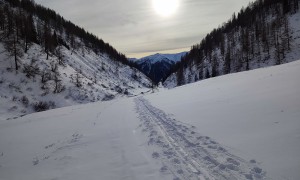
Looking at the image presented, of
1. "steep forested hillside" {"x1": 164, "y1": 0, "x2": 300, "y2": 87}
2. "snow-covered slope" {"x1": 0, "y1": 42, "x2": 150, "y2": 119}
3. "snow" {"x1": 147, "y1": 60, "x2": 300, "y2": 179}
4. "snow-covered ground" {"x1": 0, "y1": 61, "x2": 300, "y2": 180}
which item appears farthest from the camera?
"steep forested hillside" {"x1": 164, "y1": 0, "x2": 300, "y2": 87}

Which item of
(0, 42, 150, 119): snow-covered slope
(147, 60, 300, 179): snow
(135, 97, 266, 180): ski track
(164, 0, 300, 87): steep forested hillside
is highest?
(164, 0, 300, 87): steep forested hillside

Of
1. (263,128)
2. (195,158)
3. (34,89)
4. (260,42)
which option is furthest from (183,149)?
(260,42)

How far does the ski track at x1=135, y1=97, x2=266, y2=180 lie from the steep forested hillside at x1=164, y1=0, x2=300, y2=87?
73026 mm

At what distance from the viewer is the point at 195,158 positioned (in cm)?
774

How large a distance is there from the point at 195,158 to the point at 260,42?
98010 mm

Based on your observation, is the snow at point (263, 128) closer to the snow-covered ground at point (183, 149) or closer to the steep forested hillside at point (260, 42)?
the snow-covered ground at point (183, 149)

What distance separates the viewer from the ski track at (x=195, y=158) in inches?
251

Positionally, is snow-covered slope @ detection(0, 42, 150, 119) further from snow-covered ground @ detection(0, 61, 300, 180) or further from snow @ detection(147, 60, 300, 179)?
snow @ detection(147, 60, 300, 179)

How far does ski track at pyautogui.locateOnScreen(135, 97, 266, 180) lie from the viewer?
6.36m

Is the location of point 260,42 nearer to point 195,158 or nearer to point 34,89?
point 34,89

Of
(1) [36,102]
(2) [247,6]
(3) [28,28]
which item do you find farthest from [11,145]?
(2) [247,6]

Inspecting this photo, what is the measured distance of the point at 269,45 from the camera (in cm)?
8831

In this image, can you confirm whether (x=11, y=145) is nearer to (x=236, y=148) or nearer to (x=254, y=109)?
(x=236, y=148)

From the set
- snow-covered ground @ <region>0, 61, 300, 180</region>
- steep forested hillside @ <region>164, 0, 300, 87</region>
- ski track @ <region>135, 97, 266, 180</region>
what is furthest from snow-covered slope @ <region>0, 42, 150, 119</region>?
steep forested hillside @ <region>164, 0, 300, 87</region>
